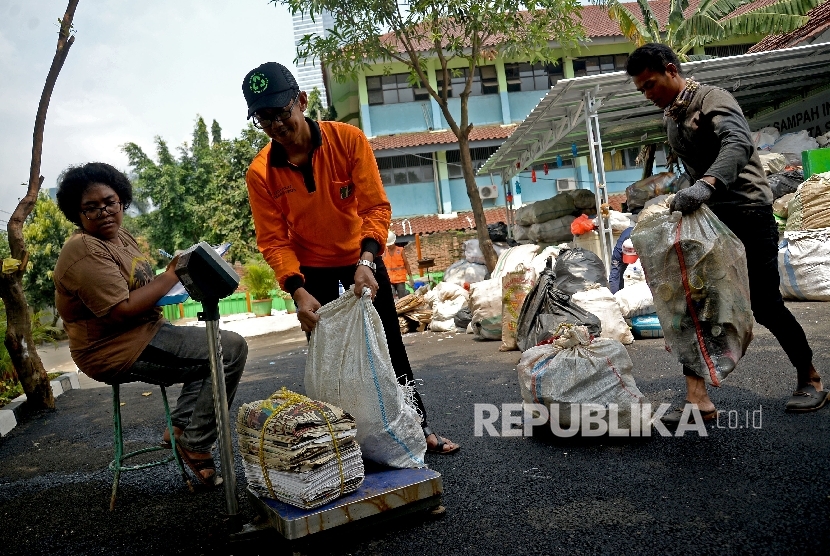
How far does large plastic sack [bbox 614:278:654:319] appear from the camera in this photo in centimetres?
689

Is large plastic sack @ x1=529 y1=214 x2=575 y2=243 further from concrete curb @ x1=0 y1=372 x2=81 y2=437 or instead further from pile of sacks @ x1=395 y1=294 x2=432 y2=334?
concrete curb @ x1=0 y1=372 x2=81 y2=437

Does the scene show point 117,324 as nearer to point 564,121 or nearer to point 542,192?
point 564,121

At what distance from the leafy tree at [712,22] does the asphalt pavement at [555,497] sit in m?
11.6

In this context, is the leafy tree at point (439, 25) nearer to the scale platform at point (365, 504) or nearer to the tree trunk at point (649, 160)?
the tree trunk at point (649, 160)

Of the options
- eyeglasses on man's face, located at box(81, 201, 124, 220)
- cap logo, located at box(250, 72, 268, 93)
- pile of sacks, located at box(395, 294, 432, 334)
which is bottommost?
pile of sacks, located at box(395, 294, 432, 334)

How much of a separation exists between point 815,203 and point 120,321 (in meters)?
7.88

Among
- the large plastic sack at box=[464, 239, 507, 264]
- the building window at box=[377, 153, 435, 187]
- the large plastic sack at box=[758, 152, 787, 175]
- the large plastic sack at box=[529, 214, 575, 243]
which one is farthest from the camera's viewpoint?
the building window at box=[377, 153, 435, 187]

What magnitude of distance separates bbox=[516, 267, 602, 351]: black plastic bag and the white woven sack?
1006 millimetres

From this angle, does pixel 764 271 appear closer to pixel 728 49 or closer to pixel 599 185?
pixel 599 185

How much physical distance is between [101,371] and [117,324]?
227 millimetres

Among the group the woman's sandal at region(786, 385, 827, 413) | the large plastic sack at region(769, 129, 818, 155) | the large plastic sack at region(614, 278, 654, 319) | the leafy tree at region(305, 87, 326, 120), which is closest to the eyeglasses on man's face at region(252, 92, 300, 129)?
the woman's sandal at region(786, 385, 827, 413)

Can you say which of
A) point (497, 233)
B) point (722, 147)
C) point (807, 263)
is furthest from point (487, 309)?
point (497, 233)

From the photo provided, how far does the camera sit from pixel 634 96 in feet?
35.0

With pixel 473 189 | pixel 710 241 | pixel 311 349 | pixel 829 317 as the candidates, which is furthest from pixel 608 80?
pixel 311 349
